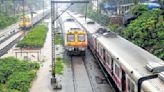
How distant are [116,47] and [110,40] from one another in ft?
12.7

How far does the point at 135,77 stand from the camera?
14945 mm

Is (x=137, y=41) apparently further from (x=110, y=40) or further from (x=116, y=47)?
(x=116, y=47)

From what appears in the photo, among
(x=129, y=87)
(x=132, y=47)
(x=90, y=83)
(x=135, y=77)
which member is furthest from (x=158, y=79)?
(x=90, y=83)

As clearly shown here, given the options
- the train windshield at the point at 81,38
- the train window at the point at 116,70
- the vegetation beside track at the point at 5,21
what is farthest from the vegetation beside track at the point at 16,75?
the vegetation beside track at the point at 5,21

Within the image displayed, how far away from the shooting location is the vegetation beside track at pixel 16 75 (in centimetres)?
2203

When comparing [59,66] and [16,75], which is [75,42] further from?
[16,75]

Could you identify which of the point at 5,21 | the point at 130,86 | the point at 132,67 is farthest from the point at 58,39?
the point at 130,86

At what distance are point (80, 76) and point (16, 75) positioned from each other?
4528 millimetres

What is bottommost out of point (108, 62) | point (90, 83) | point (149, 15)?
point (90, 83)

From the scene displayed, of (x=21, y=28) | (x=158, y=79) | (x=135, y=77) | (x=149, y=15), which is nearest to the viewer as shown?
(x=158, y=79)

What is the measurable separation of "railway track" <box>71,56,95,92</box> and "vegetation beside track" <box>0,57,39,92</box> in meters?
2.91

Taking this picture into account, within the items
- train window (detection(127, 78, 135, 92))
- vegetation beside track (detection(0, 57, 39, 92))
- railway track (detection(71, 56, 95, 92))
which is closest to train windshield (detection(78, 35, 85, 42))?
railway track (detection(71, 56, 95, 92))

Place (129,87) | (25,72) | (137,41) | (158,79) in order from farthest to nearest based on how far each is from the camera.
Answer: (137,41), (25,72), (129,87), (158,79)

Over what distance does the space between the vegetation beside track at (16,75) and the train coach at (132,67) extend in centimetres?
524
